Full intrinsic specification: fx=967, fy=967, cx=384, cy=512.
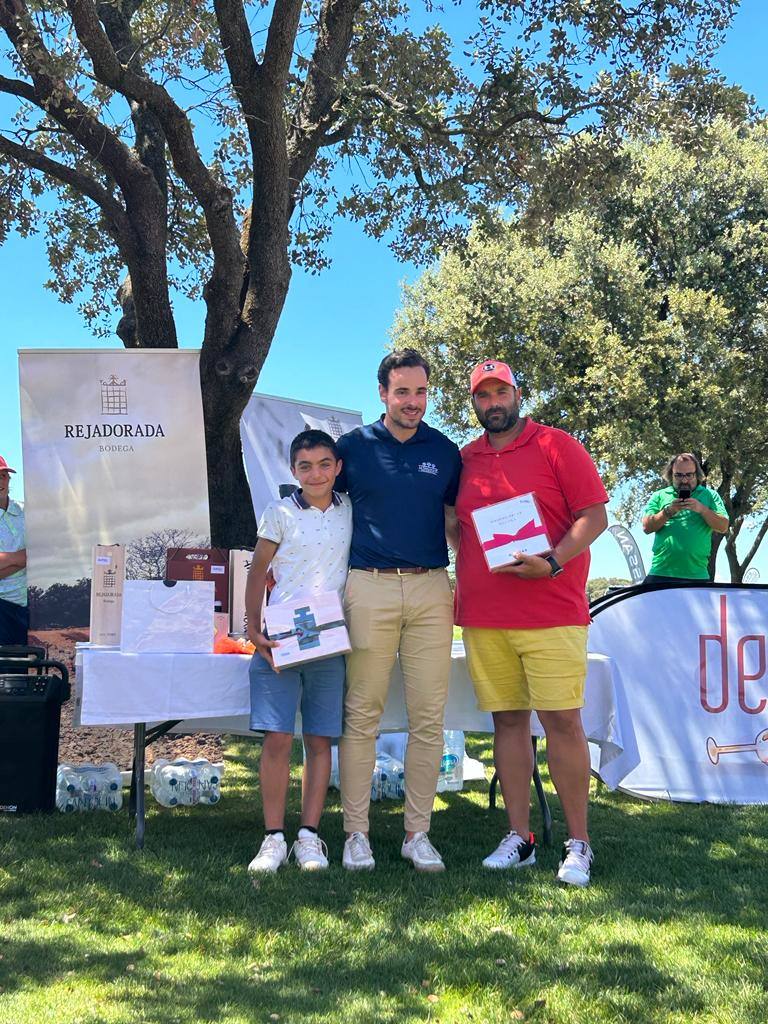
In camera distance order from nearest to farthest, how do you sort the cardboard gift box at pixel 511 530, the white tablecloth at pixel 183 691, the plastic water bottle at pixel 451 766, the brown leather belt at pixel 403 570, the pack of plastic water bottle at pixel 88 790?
the cardboard gift box at pixel 511 530
the brown leather belt at pixel 403 570
the white tablecloth at pixel 183 691
the pack of plastic water bottle at pixel 88 790
the plastic water bottle at pixel 451 766

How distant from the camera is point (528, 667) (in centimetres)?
386

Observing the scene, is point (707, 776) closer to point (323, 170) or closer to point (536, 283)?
point (323, 170)

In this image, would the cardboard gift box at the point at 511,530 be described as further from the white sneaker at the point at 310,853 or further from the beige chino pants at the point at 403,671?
the white sneaker at the point at 310,853

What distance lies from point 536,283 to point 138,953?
16282 mm

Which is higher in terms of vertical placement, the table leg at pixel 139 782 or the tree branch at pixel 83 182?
the tree branch at pixel 83 182

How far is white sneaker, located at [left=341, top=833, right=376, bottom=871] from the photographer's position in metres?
3.93

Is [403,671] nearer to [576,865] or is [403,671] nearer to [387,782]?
[576,865]

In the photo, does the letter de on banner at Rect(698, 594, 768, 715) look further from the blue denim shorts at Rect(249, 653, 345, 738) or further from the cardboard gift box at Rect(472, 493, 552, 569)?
the blue denim shorts at Rect(249, 653, 345, 738)

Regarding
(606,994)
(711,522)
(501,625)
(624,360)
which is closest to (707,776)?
(711,522)

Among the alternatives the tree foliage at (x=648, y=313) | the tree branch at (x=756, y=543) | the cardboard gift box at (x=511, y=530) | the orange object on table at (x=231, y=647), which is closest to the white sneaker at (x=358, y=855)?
the orange object on table at (x=231, y=647)

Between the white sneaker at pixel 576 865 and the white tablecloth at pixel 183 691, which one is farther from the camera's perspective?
the white tablecloth at pixel 183 691

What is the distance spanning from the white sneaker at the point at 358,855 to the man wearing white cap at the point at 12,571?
2.96 metres

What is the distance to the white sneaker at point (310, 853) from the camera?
390 cm

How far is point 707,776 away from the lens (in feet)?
17.8
